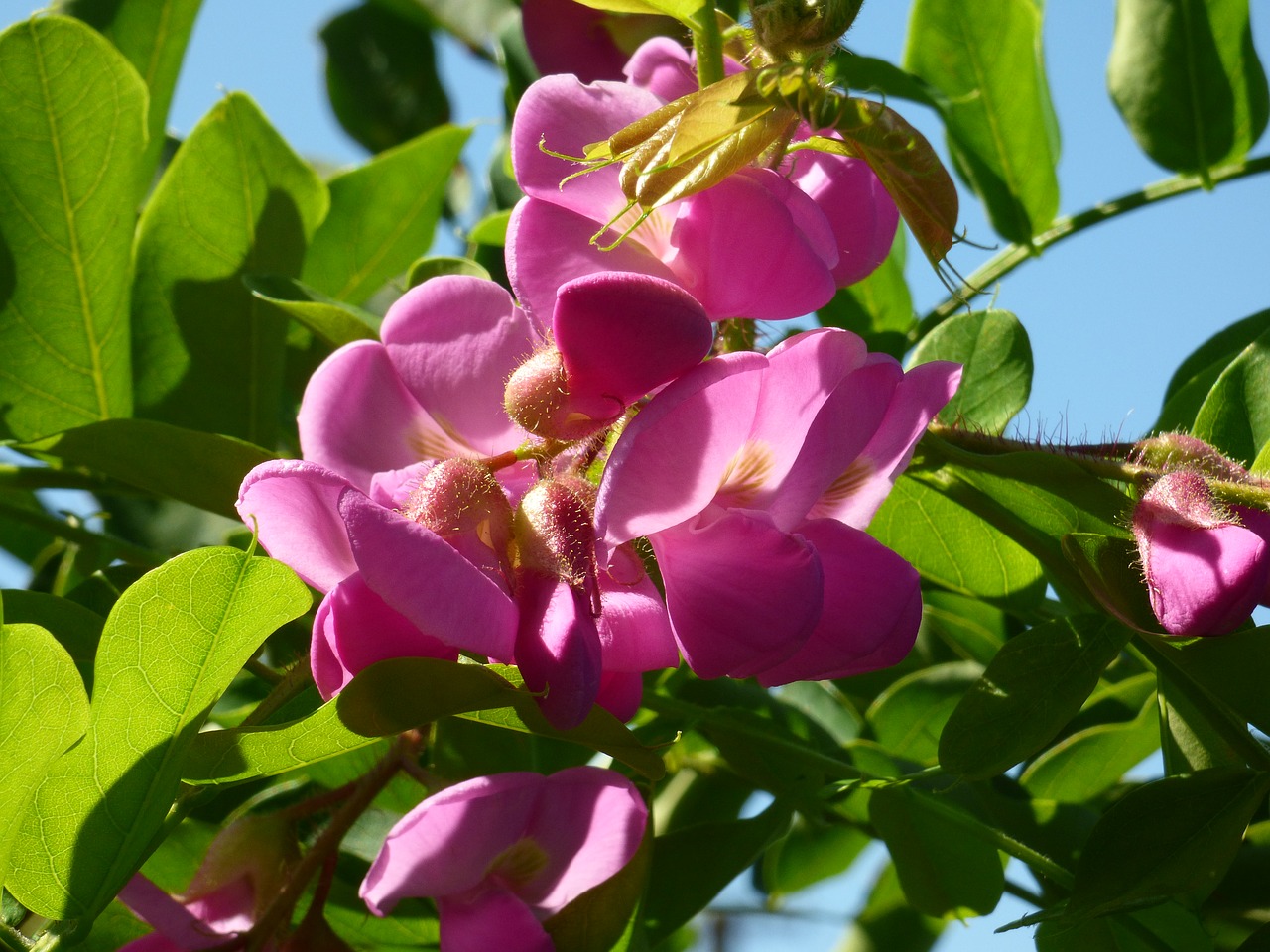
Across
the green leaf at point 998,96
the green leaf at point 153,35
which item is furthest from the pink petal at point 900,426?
the green leaf at point 153,35

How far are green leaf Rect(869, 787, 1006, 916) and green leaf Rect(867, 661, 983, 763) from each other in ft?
0.47

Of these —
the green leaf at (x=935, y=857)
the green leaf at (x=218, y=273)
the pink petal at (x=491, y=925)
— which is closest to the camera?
the pink petal at (x=491, y=925)

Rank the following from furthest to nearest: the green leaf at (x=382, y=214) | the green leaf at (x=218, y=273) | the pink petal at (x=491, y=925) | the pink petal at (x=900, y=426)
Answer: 1. the green leaf at (x=382, y=214)
2. the green leaf at (x=218, y=273)
3. the pink petal at (x=491, y=925)
4. the pink petal at (x=900, y=426)

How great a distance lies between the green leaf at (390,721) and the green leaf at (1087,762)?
530 mm

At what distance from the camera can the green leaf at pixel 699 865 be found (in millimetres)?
906

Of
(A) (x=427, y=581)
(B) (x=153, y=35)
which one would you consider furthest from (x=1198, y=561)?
(B) (x=153, y=35)

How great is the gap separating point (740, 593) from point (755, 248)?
16 centimetres

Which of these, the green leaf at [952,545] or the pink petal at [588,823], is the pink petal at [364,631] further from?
the green leaf at [952,545]

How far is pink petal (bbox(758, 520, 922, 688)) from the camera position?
0.59 meters

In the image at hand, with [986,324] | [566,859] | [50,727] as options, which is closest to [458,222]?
[986,324]

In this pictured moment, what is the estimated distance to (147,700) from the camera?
0.56 meters

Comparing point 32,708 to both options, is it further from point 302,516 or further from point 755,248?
point 755,248

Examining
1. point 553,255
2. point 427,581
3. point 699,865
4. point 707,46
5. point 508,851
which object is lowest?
point 699,865

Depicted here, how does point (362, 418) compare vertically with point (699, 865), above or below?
above
